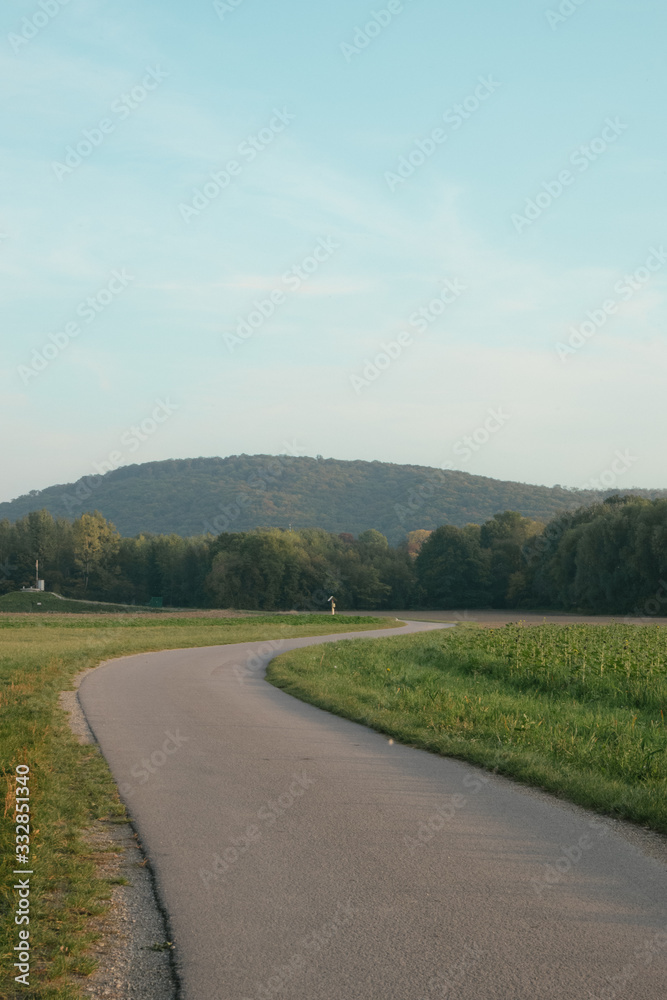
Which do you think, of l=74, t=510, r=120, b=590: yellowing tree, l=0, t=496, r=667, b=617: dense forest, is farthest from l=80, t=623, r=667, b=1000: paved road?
l=74, t=510, r=120, b=590: yellowing tree

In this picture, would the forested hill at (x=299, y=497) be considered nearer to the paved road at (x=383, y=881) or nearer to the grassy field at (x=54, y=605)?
the grassy field at (x=54, y=605)

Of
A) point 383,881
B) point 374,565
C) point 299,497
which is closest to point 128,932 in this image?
point 383,881

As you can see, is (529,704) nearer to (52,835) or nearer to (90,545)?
(52,835)

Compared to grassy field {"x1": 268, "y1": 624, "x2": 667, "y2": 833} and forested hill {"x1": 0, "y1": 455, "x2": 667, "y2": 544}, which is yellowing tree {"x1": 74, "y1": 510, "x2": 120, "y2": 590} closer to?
forested hill {"x1": 0, "y1": 455, "x2": 667, "y2": 544}

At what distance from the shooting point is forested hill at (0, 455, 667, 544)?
13538 centimetres

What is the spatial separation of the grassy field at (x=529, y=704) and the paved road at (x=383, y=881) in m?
0.51

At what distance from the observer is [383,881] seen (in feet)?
17.7

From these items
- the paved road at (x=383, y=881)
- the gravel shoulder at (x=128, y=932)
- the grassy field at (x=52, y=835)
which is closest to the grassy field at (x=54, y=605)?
the grassy field at (x=52, y=835)

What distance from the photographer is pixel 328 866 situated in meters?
5.72

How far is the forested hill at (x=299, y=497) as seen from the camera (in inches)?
5330

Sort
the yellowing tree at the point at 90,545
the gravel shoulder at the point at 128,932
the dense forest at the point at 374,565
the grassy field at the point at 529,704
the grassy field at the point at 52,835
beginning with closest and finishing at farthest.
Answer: the gravel shoulder at the point at 128,932, the grassy field at the point at 52,835, the grassy field at the point at 529,704, the dense forest at the point at 374,565, the yellowing tree at the point at 90,545

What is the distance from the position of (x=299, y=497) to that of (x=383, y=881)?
147 m

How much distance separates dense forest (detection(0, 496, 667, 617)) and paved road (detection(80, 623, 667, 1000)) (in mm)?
61737

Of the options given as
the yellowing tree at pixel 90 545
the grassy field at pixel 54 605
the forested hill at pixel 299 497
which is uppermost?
the forested hill at pixel 299 497
